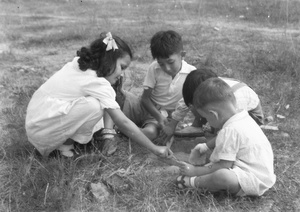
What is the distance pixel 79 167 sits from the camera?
2523mm

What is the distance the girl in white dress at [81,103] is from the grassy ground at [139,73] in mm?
163

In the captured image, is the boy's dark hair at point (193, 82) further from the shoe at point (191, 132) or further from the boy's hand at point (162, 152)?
the shoe at point (191, 132)

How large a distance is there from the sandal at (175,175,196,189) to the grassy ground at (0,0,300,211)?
0.05 m

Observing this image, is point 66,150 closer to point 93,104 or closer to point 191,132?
point 93,104

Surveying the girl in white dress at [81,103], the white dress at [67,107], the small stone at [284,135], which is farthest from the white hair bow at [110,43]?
the small stone at [284,135]

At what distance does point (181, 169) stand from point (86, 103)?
74cm

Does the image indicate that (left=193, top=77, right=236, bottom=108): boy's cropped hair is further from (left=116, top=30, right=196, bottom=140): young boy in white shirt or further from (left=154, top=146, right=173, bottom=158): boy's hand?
(left=116, top=30, right=196, bottom=140): young boy in white shirt

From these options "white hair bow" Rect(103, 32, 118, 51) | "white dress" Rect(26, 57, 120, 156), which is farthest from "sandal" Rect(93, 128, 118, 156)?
"white hair bow" Rect(103, 32, 118, 51)

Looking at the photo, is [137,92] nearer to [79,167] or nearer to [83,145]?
[83,145]

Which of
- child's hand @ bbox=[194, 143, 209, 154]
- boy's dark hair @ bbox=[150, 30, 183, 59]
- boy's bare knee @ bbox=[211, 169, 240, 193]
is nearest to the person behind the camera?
boy's bare knee @ bbox=[211, 169, 240, 193]

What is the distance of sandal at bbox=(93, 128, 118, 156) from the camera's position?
272cm

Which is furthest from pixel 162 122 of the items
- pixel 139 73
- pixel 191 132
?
pixel 139 73

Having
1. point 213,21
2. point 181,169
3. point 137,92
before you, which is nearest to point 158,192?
point 181,169

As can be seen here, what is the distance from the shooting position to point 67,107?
246cm
